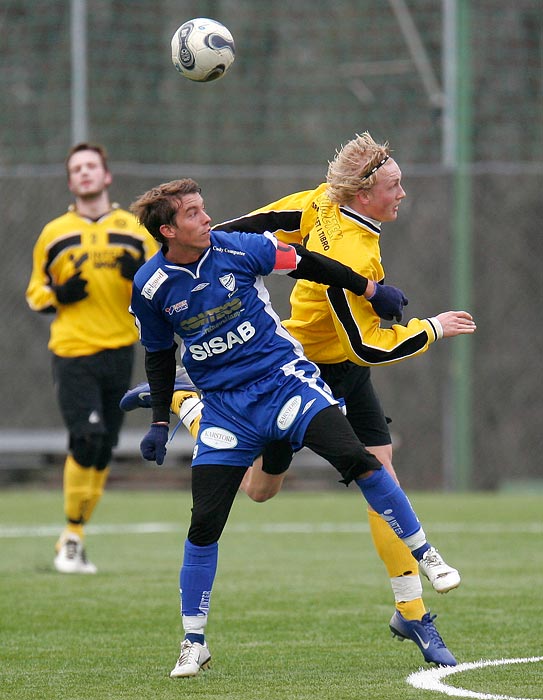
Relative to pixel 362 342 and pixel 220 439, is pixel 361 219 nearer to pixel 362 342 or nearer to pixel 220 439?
pixel 362 342

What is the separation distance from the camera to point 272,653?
597 cm

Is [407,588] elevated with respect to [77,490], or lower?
elevated

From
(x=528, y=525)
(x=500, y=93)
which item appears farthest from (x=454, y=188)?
(x=528, y=525)

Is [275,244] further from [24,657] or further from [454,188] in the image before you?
[454,188]

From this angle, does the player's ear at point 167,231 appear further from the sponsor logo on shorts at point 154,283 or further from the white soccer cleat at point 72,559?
the white soccer cleat at point 72,559

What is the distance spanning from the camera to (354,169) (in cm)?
592

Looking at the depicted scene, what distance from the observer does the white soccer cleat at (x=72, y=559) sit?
28.1ft

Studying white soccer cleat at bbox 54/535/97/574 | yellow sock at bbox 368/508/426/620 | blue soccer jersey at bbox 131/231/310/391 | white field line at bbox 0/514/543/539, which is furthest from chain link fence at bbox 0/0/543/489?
blue soccer jersey at bbox 131/231/310/391

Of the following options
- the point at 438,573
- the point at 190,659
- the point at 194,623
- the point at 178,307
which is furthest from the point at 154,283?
the point at 438,573

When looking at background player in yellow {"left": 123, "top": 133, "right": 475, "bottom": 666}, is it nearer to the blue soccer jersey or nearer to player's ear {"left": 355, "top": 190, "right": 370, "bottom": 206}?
player's ear {"left": 355, "top": 190, "right": 370, "bottom": 206}

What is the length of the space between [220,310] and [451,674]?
5.36 feet

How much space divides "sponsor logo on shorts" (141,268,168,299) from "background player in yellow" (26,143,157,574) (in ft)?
11.1

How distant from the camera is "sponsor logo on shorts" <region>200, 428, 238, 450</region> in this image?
18.2 ft

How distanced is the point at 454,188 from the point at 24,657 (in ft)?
32.2
